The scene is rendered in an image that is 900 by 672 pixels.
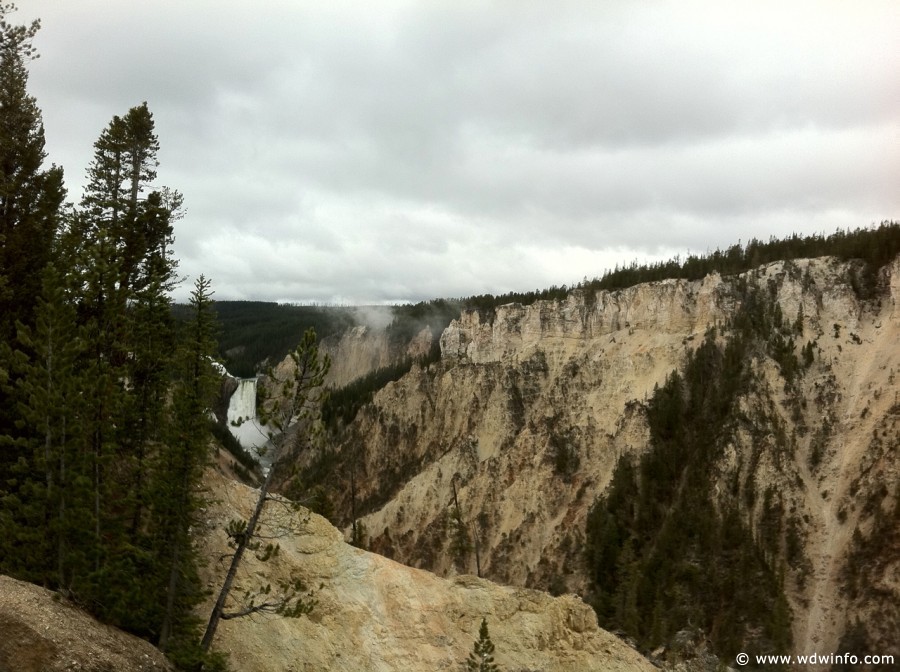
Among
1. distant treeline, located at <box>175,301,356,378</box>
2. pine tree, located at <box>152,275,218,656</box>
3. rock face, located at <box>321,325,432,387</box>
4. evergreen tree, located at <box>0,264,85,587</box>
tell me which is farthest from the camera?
distant treeline, located at <box>175,301,356,378</box>

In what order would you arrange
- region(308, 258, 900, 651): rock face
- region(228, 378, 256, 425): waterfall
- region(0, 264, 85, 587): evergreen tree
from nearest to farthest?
region(0, 264, 85, 587): evergreen tree < region(308, 258, 900, 651): rock face < region(228, 378, 256, 425): waterfall

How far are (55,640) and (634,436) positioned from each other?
5091cm

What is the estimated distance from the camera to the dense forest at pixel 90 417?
44.6ft

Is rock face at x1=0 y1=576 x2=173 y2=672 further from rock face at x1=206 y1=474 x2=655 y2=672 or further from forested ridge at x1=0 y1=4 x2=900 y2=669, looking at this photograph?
rock face at x1=206 y1=474 x2=655 y2=672

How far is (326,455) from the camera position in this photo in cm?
8688

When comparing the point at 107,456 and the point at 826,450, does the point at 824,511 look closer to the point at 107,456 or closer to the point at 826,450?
the point at 826,450

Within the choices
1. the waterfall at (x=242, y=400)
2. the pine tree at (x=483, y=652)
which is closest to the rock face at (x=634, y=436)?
the pine tree at (x=483, y=652)

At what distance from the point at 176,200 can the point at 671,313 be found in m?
50.5

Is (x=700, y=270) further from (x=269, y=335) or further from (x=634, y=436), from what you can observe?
(x=269, y=335)

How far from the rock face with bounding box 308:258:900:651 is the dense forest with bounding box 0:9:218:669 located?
35311mm

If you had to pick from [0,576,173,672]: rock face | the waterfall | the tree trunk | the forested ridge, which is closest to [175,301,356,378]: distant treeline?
the waterfall

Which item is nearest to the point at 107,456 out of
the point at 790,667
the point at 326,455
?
the point at 790,667

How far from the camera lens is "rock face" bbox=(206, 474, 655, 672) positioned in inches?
791

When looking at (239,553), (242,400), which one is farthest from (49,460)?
(242,400)
